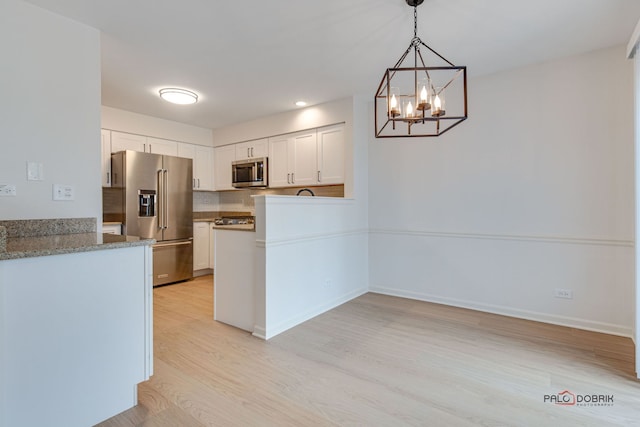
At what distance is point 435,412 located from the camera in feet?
5.69

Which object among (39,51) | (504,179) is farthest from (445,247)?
(39,51)

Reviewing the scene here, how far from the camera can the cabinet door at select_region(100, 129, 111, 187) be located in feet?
13.7

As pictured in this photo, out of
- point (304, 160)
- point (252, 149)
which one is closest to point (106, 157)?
point (252, 149)

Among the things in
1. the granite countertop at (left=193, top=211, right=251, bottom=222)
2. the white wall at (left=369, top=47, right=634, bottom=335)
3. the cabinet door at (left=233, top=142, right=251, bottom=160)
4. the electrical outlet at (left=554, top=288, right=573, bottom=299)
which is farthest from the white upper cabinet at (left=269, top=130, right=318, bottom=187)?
the electrical outlet at (left=554, top=288, right=573, bottom=299)

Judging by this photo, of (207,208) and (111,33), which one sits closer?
(111,33)

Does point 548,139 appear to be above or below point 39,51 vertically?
below

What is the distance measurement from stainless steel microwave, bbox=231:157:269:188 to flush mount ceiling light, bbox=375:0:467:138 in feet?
6.36

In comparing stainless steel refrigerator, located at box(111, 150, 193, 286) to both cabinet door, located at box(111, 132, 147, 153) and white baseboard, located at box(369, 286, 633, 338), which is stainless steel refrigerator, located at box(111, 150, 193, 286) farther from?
white baseboard, located at box(369, 286, 633, 338)

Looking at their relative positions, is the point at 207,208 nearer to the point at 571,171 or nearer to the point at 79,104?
the point at 79,104

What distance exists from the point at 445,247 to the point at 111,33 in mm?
3766

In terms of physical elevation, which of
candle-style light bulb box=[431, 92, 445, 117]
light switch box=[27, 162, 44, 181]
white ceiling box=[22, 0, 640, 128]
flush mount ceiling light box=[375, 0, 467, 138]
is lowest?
light switch box=[27, 162, 44, 181]

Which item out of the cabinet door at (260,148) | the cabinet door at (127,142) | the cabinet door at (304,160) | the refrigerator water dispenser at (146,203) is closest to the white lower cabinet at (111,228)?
the refrigerator water dispenser at (146,203)

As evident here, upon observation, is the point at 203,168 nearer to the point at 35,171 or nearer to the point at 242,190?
the point at 242,190

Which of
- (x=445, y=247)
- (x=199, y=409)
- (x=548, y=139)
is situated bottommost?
(x=199, y=409)
